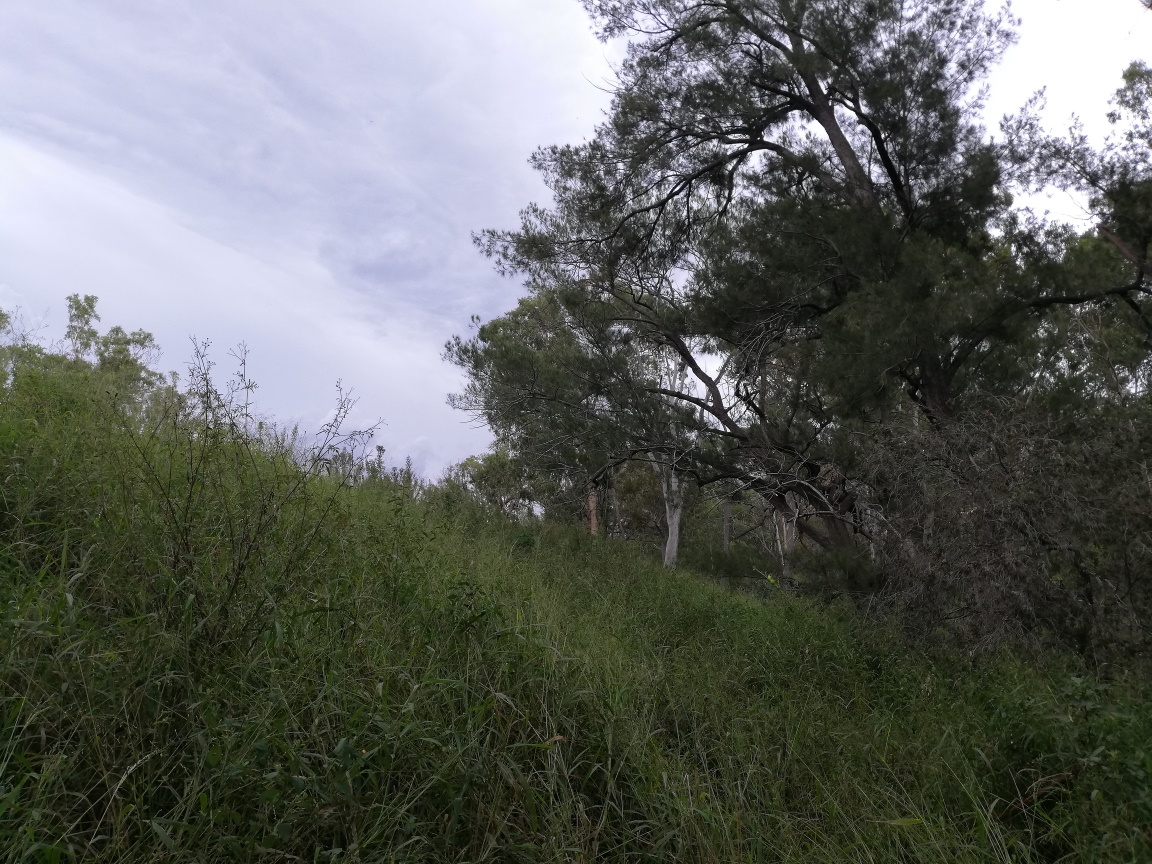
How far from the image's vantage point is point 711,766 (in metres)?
3.58

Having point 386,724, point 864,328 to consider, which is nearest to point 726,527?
point 864,328

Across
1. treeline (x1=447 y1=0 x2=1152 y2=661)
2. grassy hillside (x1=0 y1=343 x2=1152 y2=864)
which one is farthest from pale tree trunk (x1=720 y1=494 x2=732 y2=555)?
grassy hillside (x1=0 y1=343 x2=1152 y2=864)

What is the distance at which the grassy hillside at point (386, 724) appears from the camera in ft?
7.26

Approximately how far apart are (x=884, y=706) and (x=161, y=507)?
171 inches

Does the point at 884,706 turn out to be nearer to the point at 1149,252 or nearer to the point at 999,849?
the point at 999,849

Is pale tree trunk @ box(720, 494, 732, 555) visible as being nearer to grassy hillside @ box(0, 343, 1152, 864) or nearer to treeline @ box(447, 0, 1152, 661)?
treeline @ box(447, 0, 1152, 661)

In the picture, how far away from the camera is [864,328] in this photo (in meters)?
6.33

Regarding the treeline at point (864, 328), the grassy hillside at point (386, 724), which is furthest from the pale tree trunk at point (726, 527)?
the grassy hillside at point (386, 724)

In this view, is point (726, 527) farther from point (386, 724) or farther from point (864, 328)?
point (386, 724)

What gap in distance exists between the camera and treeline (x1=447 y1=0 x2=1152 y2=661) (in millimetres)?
5379

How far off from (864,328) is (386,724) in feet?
17.5

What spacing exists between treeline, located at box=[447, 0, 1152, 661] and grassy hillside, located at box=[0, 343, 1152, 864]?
1.28m

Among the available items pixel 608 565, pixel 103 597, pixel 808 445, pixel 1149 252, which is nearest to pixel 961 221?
pixel 1149 252

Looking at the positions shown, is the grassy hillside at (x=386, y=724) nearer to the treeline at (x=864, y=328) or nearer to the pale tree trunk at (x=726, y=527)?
the treeline at (x=864, y=328)
